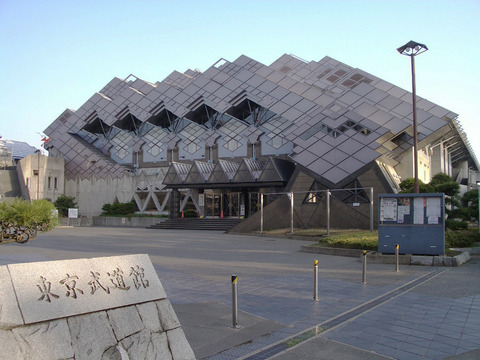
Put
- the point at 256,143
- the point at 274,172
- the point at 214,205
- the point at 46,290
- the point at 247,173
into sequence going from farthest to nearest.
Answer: the point at 256,143, the point at 214,205, the point at 247,173, the point at 274,172, the point at 46,290

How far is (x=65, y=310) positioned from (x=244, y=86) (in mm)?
44619

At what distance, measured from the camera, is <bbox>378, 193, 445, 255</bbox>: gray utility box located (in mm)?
14789

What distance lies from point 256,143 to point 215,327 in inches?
1557

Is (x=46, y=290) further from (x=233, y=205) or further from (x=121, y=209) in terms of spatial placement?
(x=121, y=209)

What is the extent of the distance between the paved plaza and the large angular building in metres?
14.5

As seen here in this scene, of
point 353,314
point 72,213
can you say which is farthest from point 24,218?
point 72,213

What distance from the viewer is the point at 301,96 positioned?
1721 inches

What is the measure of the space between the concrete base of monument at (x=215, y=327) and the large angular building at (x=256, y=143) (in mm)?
19661

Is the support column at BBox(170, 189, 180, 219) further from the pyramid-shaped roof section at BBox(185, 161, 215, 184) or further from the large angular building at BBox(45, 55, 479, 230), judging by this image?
the pyramid-shaped roof section at BBox(185, 161, 215, 184)

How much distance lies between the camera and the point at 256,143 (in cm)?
4603

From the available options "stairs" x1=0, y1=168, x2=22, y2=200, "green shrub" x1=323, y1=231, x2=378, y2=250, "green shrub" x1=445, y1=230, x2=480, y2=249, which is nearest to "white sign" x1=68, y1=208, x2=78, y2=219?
"stairs" x1=0, y1=168, x2=22, y2=200

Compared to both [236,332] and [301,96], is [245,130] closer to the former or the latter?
[301,96]

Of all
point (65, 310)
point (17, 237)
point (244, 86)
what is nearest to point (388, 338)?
point (65, 310)

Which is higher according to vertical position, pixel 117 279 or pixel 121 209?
pixel 117 279
